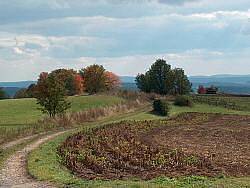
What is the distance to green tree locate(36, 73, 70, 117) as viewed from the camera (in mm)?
50344

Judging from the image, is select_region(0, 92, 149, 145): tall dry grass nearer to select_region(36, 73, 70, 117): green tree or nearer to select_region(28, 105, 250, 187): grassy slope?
select_region(36, 73, 70, 117): green tree

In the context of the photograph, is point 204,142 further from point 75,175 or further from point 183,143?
point 75,175

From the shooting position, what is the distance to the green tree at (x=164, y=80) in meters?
118

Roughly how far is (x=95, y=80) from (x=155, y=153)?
112930 millimetres

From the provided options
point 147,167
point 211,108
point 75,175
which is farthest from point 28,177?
point 211,108

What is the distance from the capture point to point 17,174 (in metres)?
20.5

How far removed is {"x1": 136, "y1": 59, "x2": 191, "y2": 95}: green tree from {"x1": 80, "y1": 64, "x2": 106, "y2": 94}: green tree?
21245mm

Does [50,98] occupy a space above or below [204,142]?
above

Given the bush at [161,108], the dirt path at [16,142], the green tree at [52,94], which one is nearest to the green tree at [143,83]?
the bush at [161,108]

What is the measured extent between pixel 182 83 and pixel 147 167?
9728 centimetres

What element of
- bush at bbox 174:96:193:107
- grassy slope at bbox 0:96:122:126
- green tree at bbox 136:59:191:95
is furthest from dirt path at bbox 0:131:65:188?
green tree at bbox 136:59:191:95

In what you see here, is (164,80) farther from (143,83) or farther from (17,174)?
(17,174)

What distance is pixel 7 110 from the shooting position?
3046 inches

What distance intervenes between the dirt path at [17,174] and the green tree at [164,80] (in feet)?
298
